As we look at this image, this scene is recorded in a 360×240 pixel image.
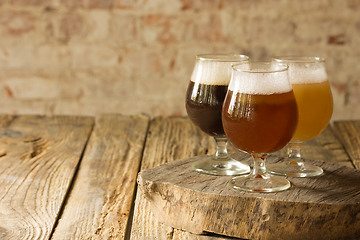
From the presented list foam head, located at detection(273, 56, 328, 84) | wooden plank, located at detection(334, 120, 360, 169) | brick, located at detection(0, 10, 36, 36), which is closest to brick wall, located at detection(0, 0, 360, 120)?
brick, located at detection(0, 10, 36, 36)

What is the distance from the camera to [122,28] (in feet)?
7.89

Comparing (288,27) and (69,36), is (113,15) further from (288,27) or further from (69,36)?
(288,27)

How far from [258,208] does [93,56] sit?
1.71 meters

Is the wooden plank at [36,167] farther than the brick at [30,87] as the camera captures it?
No

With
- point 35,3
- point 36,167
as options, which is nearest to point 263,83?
point 36,167

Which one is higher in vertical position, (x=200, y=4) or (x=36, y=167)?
(x=200, y=4)

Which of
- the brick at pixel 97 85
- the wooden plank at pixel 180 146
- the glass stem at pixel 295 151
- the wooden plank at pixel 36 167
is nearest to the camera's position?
the wooden plank at pixel 36 167

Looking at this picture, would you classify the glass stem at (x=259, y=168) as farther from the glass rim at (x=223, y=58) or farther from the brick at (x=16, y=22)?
the brick at (x=16, y=22)

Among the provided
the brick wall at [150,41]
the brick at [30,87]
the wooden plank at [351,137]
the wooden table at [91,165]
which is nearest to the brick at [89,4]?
the brick wall at [150,41]

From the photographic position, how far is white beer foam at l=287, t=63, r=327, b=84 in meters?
1.10

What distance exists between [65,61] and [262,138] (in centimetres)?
173

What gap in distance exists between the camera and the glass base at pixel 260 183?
97cm

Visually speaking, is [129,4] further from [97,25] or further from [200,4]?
[200,4]

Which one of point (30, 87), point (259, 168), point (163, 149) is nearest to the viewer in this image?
point (259, 168)
